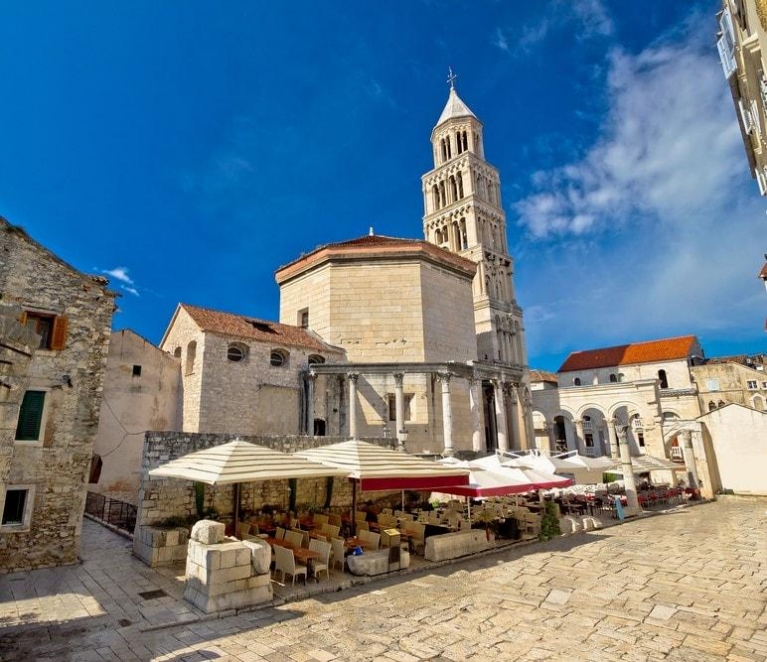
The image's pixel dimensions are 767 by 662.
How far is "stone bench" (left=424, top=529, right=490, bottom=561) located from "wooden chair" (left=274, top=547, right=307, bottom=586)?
3417 mm

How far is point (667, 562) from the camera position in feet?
36.9

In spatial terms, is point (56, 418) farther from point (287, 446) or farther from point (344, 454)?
point (344, 454)

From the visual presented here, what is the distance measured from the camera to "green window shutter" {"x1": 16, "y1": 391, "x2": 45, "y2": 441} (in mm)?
10883

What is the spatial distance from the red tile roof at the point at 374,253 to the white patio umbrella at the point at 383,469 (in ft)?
60.2

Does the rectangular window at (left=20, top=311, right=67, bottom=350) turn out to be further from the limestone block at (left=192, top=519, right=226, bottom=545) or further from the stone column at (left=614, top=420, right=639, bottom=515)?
the stone column at (left=614, top=420, right=639, bottom=515)

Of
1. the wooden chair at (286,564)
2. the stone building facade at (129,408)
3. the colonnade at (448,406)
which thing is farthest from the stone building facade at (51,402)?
the colonnade at (448,406)

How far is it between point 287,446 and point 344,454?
3.59 metres

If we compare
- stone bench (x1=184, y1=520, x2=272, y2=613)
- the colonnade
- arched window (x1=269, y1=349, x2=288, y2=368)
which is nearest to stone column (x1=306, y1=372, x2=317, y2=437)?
the colonnade

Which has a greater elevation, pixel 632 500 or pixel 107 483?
pixel 107 483

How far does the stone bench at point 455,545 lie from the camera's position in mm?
11336

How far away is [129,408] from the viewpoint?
19.5 m

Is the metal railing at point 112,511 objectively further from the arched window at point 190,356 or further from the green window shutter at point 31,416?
the arched window at point 190,356

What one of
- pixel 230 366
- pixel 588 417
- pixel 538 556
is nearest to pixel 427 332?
pixel 230 366

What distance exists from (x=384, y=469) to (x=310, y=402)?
44.0ft
